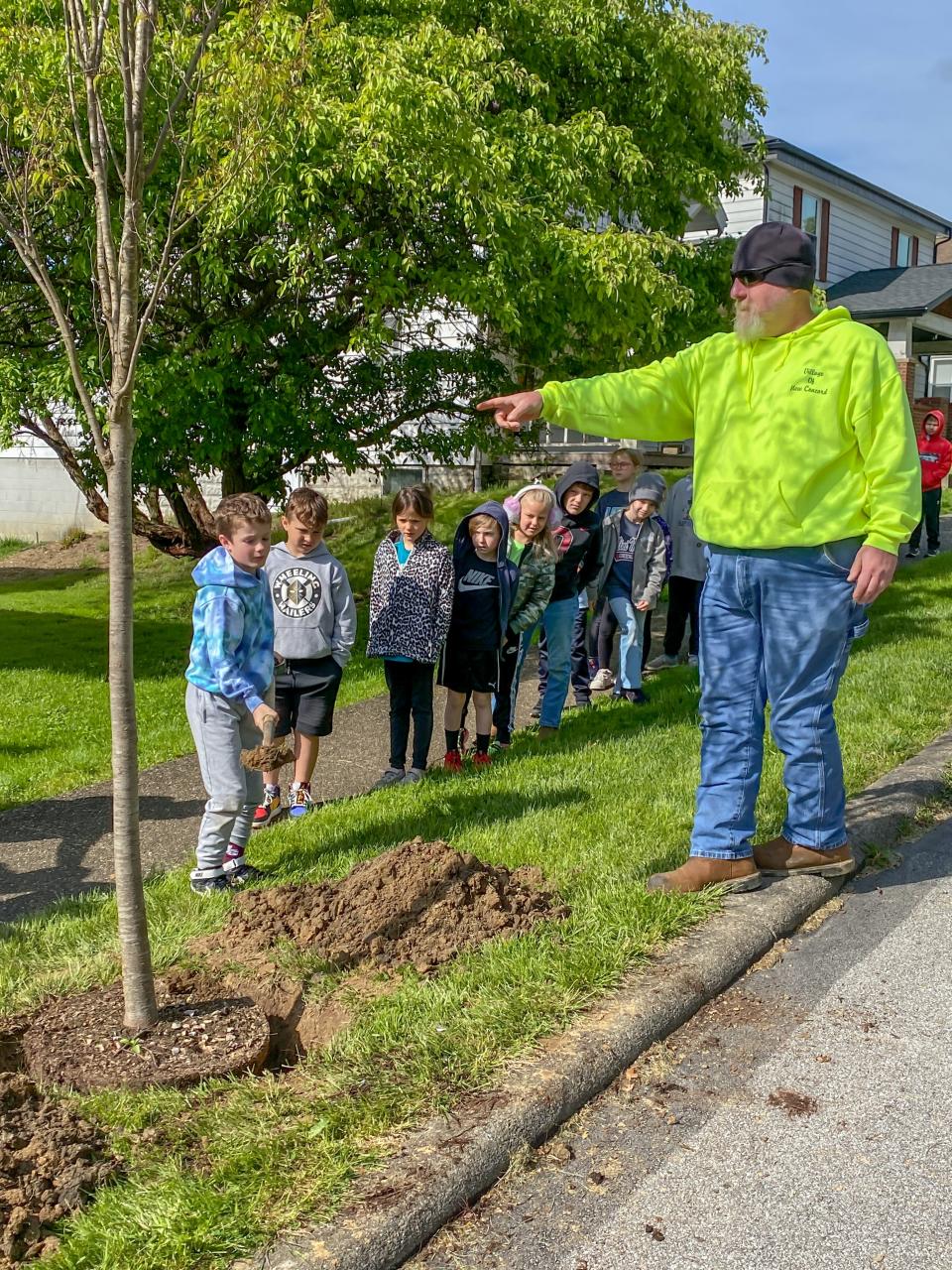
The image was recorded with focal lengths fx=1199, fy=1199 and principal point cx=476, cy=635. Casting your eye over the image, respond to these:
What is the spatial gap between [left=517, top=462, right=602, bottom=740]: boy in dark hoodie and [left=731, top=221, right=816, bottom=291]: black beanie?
3.56 m

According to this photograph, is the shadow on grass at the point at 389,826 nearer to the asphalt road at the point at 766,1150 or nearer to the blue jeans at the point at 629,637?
the asphalt road at the point at 766,1150

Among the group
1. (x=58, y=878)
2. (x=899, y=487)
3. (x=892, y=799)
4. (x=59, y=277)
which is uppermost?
(x=59, y=277)

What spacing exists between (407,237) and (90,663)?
4864 millimetres

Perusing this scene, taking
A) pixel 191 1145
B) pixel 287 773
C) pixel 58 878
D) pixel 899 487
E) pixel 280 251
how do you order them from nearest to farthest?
pixel 191 1145, pixel 899 487, pixel 58 878, pixel 287 773, pixel 280 251

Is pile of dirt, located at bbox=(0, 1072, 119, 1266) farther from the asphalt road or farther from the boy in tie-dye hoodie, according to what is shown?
the boy in tie-dye hoodie

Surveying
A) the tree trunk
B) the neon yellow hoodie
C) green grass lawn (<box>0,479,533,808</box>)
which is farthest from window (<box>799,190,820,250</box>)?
the tree trunk

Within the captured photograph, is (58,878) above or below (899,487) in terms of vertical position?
below

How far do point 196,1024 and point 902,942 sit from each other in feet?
7.74

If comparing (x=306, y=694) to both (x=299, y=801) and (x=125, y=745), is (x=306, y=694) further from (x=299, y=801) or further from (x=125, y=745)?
(x=125, y=745)

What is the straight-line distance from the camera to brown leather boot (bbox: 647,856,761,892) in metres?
4.30

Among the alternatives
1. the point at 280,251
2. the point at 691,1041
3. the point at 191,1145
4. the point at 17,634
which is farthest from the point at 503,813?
the point at 17,634

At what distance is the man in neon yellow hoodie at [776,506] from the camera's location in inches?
160

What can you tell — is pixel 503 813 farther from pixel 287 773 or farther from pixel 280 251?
pixel 280 251

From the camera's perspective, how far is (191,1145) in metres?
2.87
